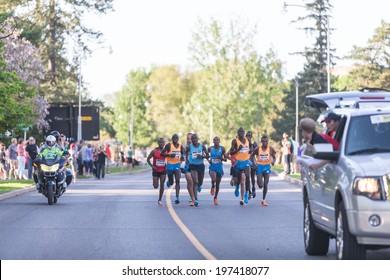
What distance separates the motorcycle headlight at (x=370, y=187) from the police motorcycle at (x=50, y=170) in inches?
680

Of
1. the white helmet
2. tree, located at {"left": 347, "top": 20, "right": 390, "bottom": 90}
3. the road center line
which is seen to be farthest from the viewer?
tree, located at {"left": 347, "top": 20, "right": 390, "bottom": 90}

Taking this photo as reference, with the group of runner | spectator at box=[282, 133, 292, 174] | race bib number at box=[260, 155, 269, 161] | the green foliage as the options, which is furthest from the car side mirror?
spectator at box=[282, 133, 292, 174]

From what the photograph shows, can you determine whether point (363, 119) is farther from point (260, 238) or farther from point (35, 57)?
point (35, 57)

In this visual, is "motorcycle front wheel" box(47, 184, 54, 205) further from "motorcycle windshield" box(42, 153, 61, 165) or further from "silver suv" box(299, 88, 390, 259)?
"silver suv" box(299, 88, 390, 259)

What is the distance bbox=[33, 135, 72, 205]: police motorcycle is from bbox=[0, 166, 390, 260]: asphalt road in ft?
1.37

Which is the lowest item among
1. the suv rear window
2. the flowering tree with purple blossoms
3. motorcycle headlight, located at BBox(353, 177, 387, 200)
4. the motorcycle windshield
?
the motorcycle windshield

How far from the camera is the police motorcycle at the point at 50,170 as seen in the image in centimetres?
2811

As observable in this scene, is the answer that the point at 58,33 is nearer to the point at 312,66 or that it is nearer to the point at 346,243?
the point at 312,66

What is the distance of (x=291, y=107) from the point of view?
98.7 m

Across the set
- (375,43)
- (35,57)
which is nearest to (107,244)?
(35,57)

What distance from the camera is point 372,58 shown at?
9175 cm

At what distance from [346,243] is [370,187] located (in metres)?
0.75

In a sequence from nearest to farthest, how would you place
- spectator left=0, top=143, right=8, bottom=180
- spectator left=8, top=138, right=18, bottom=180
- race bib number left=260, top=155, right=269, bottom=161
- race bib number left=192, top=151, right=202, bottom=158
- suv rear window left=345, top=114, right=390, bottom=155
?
suv rear window left=345, top=114, right=390, bottom=155 < race bib number left=192, top=151, right=202, bottom=158 < race bib number left=260, top=155, right=269, bottom=161 < spectator left=8, top=138, right=18, bottom=180 < spectator left=0, top=143, right=8, bottom=180

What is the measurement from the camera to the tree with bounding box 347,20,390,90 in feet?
293
